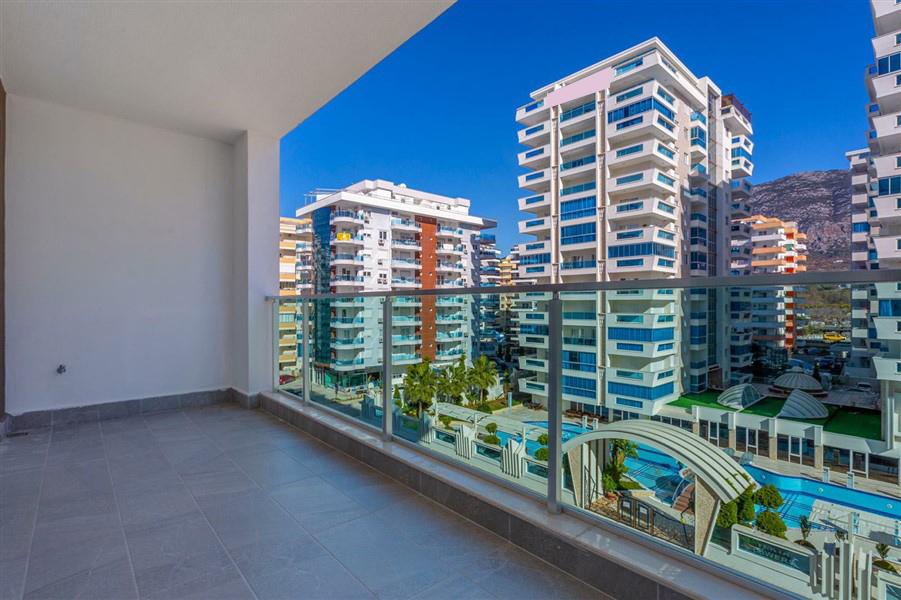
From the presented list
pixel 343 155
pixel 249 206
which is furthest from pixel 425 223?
pixel 249 206

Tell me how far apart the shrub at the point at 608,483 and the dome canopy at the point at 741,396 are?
53 cm

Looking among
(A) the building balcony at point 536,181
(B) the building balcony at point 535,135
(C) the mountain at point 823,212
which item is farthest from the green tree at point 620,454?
(B) the building balcony at point 535,135

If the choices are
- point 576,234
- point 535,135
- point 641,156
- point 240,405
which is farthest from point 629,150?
point 240,405

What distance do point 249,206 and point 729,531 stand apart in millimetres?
4446

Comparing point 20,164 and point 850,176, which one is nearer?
point 20,164

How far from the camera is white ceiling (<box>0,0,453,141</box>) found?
2.57 m

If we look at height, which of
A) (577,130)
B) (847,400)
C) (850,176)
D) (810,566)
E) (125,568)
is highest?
(577,130)

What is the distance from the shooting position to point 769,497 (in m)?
1.25

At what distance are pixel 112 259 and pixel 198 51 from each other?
2151 mm

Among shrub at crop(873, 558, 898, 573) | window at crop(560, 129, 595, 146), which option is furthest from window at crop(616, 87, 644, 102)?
shrub at crop(873, 558, 898, 573)

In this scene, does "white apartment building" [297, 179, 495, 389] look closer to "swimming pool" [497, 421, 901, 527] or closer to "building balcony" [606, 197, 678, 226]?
"building balcony" [606, 197, 678, 226]

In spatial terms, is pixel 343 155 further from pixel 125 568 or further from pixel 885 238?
pixel 125 568

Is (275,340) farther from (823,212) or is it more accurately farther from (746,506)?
(823,212)

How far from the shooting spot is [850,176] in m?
17.0
